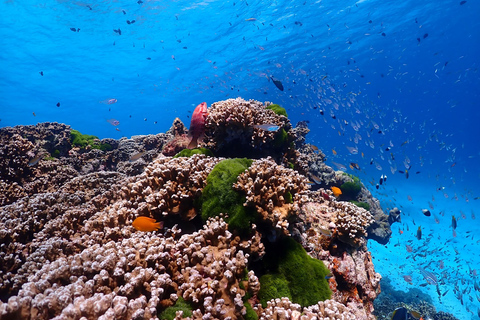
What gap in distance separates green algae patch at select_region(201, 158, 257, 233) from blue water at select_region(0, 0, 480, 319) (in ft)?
33.9

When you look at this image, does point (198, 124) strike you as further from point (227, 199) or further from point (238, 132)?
point (227, 199)

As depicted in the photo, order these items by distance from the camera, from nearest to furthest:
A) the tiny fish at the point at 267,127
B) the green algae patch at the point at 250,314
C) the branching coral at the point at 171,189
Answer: the green algae patch at the point at 250,314
the branching coral at the point at 171,189
the tiny fish at the point at 267,127

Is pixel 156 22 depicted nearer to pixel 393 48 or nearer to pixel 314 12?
pixel 314 12

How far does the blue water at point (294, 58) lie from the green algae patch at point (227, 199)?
1034 cm

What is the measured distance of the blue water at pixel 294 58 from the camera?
72.2 ft

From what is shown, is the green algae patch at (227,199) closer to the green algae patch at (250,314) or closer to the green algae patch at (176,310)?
the green algae patch at (250,314)

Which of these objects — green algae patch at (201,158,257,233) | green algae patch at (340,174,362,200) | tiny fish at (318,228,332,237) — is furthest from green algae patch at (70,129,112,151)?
green algae patch at (340,174,362,200)

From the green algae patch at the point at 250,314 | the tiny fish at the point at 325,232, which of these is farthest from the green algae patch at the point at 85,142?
the green algae patch at the point at 250,314

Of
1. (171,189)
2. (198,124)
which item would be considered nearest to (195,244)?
(171,189)

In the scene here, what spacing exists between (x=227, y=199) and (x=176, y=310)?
5.51 ft

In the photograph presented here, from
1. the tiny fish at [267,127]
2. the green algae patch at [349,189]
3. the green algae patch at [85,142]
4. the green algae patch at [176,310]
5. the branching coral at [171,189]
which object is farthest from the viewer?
the green algae patch at [349,189]

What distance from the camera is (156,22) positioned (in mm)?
33188

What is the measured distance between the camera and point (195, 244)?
10.0 feet

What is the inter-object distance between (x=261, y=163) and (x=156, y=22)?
123ft
